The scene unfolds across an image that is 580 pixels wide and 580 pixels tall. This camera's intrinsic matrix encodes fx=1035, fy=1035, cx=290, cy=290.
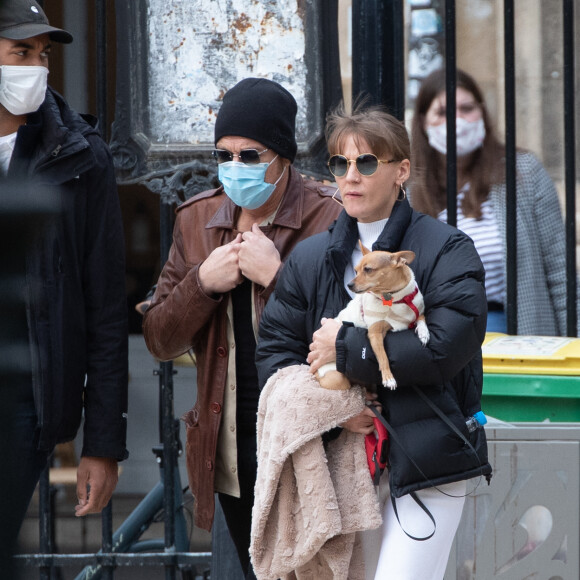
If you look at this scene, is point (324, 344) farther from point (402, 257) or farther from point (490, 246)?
point (490, 246)

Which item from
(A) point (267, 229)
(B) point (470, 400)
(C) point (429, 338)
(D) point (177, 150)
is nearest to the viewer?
(C) point (429, 338)

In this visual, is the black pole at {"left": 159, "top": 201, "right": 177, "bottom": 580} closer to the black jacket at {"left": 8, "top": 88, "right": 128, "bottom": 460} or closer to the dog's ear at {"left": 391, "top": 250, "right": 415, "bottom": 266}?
the black jacket at {"left": 8, "top": 88, "right": 128, "bottom": 460}

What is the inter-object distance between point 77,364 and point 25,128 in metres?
0.65

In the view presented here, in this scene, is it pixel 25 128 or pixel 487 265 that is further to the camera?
pixel 487 265

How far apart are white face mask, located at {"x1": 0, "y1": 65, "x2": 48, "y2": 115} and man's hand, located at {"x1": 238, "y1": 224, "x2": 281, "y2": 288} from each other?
2.23 feet

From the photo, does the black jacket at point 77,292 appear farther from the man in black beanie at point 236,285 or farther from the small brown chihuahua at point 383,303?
the small brown chihuahua at point 383,303

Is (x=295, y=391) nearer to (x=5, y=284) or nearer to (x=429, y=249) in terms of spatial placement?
(x=429, y=249)

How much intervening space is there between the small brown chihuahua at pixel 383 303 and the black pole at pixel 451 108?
133 centimetres

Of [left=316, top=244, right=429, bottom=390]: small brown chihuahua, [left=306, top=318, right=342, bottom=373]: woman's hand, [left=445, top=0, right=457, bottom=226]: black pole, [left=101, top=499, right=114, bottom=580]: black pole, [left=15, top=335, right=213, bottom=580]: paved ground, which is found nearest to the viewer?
[left=316, top=244, right=429, bottom=390]: small brown chihuahua

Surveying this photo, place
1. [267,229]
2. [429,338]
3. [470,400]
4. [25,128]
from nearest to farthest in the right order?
[429,338], [470,400], [25,128], [267,229]

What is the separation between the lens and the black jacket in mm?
2703

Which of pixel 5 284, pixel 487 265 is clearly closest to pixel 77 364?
pixel 487 265

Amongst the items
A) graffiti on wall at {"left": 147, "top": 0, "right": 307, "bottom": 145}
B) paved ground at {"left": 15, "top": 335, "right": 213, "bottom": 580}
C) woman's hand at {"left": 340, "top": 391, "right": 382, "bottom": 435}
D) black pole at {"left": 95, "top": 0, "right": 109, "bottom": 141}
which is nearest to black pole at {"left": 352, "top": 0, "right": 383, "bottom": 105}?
graffiti on wall at {"left": 147, "top": 0, "right": 307, "bottom": 145}

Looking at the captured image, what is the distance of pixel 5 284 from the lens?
2.19 feet
